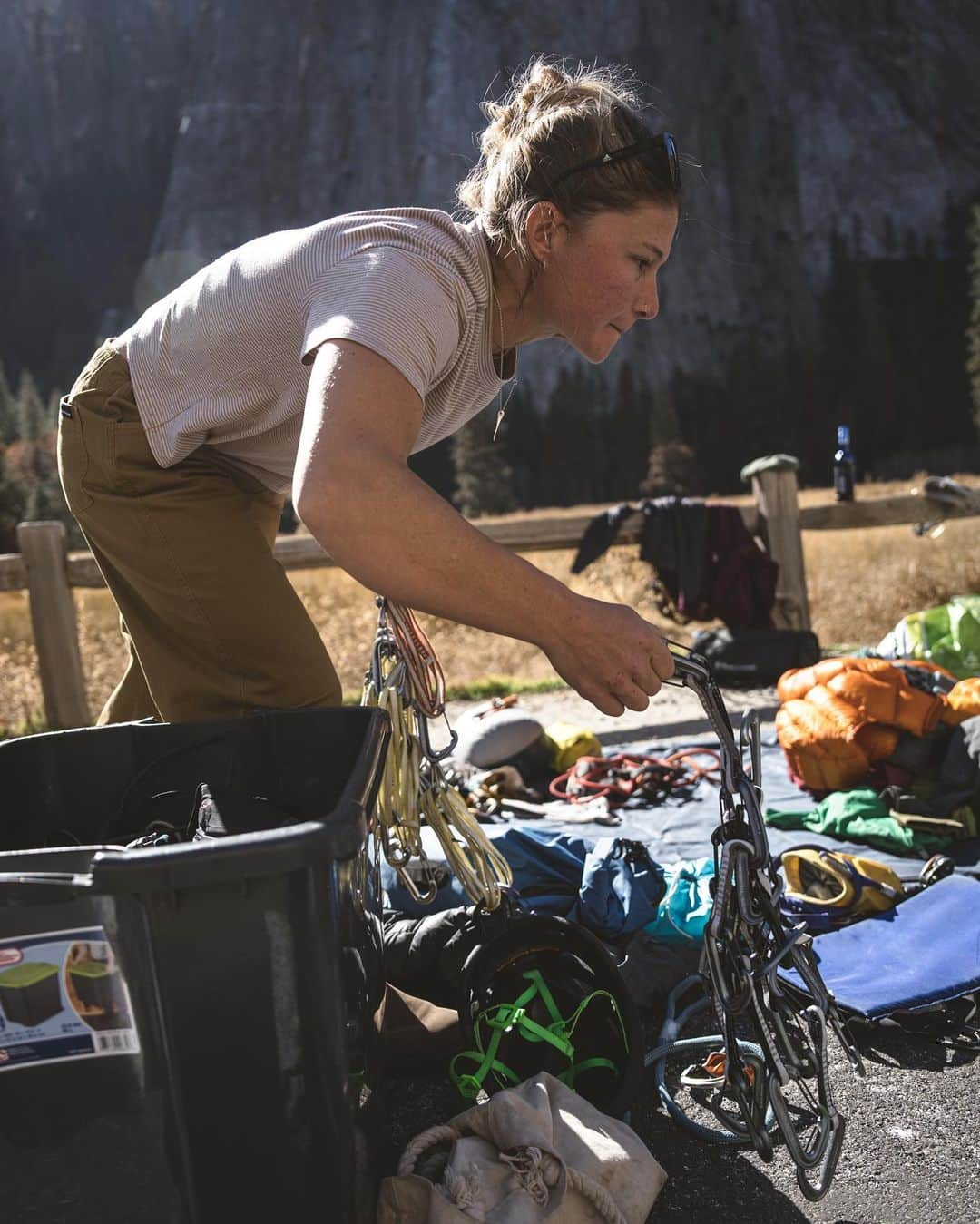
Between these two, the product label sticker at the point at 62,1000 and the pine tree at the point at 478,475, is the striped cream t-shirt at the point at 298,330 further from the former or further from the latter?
the pine tree at the point at 478,475

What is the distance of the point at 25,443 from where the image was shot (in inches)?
1703

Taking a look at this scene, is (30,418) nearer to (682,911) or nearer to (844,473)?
(844,473)

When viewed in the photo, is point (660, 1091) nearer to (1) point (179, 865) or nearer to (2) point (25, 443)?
(1) point (179, 865)

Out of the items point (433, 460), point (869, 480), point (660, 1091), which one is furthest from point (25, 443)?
point (660, 1091)

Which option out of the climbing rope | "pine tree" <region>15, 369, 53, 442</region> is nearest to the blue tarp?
the climbing rope

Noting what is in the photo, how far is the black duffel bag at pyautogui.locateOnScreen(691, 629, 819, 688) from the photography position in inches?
230

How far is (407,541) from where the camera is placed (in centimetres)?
134

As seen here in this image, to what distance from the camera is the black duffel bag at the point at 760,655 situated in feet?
19.2

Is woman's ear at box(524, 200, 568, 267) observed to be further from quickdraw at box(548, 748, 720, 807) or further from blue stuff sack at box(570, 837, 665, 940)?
quickdraw at box(548, 748, 720, 807)

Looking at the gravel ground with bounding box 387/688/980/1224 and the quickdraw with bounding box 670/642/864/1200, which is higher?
the quickdraw with bounding box 670/642/864/1200

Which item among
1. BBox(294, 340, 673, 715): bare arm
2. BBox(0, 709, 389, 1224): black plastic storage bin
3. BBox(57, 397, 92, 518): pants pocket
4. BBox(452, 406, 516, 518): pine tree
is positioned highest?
BBox(452, 406, 516, 518): pine tree

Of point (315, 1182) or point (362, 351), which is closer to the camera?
point (315, 1182)

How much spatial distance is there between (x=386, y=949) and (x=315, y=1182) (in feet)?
3.05

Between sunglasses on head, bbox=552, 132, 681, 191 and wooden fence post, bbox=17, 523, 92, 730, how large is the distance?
4.82m
